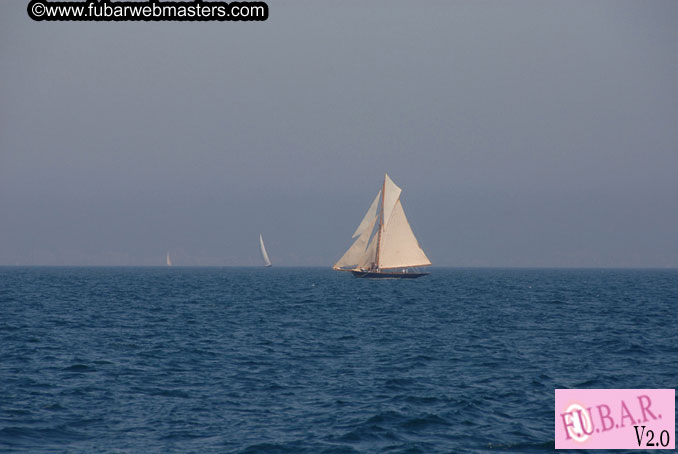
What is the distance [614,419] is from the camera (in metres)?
15.5

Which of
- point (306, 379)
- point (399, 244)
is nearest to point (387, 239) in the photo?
point (399, 244)

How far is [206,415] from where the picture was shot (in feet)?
66.7

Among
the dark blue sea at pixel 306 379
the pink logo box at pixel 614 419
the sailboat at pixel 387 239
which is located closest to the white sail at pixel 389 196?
the sailboat at pixel 387 239

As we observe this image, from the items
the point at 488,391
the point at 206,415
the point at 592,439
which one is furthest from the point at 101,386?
the point at 592,439

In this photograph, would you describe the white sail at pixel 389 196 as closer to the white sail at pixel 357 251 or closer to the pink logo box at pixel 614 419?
the white sail at pixel 357 251

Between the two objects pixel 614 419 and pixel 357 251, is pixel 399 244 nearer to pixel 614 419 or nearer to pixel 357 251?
pixel 357 251

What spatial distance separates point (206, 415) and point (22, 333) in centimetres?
2464

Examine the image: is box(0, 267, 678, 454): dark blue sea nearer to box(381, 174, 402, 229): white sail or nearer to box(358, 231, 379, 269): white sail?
box(381, 174, 402, 229): white sail

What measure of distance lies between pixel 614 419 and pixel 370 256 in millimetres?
109889

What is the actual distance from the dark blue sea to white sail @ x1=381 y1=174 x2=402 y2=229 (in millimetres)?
65358

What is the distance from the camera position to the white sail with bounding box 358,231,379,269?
124m

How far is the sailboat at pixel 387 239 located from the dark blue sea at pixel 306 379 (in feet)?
213

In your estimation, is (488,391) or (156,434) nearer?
(156,434)

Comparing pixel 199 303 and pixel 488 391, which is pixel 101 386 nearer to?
pixel 488 391
